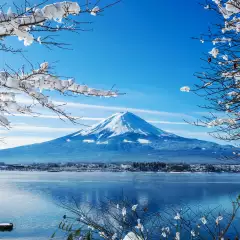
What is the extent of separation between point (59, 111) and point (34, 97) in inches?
13.7

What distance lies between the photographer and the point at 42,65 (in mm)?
3562

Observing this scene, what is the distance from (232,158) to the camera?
530 centimetres

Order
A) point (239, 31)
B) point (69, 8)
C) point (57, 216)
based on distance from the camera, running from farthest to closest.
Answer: point (57, 216) < point (239, 31) < point (69, 8)

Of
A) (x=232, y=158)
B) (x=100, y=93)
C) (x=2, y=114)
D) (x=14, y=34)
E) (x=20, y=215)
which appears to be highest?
(x=14, y=34)

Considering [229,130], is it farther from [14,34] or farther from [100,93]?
[14,34]

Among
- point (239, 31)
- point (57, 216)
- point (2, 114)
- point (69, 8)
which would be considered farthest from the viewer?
point (57, 216)

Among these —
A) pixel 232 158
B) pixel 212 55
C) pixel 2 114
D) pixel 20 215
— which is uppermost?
pixel 212 55

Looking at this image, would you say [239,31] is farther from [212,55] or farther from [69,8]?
[69,8]

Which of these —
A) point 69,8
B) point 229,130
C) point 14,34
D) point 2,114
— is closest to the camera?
point 69,8

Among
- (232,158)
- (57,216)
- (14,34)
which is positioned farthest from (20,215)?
(14,34)

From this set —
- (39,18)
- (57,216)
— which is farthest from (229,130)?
(57,216)

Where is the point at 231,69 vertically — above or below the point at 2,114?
above

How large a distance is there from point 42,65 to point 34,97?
37cm

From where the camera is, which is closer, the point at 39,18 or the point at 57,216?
the point at 39,18
